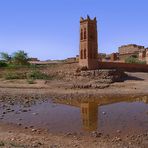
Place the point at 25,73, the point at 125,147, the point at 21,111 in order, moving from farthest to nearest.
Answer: the point at 25,73 → the point at 21,111 → the point at 125,147

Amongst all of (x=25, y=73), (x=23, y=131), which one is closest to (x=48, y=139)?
(x=23, y=131)

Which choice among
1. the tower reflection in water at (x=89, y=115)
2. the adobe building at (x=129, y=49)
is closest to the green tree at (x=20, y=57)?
the adobe building at (x=129, y=49)

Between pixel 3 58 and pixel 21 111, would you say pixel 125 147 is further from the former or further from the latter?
pixel 3 58

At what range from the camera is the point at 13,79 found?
1479 inches

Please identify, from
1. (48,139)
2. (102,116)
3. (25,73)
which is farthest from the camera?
(25,73)

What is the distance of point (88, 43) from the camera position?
38906 millimetres

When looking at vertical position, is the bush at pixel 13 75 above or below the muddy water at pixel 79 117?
above

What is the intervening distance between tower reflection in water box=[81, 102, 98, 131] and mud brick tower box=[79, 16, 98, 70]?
1800cm

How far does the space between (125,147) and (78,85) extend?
22.1 meters

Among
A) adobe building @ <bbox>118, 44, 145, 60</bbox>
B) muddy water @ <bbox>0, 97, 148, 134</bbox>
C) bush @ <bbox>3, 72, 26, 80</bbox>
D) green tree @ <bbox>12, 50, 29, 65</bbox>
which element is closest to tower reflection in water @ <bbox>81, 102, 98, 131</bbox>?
muddy water @ <bbox>0, 97, 148, 134</bbox>

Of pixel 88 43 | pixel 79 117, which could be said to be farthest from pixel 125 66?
pixel 79 117

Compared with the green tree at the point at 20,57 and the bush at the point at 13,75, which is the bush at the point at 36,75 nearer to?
the bush at the point at 13,75

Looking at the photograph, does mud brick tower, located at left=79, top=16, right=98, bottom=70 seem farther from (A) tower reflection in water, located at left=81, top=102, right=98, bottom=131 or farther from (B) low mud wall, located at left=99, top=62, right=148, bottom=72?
(A) tower reflection in water, located at left=81, top=102, right=98, bottom=131

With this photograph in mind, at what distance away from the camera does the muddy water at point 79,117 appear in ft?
42.2
